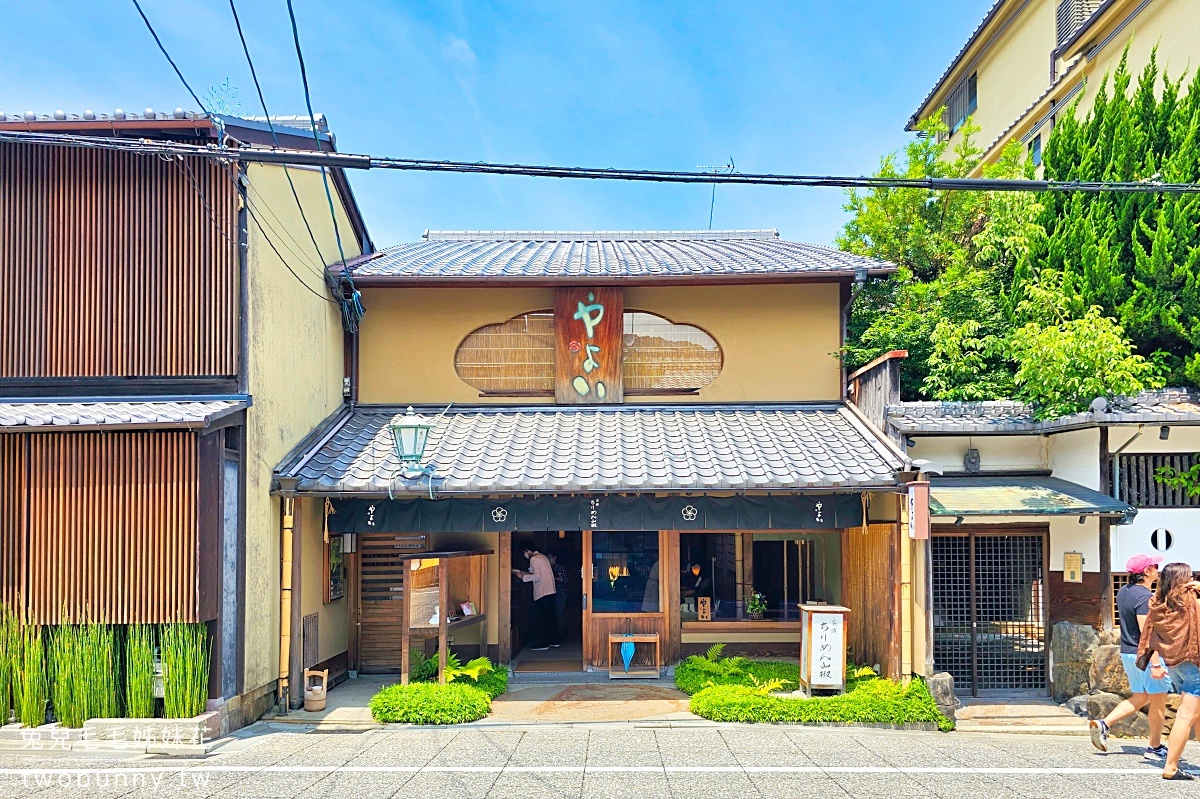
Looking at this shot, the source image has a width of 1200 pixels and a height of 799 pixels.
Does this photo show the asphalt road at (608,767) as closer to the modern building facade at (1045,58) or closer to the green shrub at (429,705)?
the green shrub at (429,705)

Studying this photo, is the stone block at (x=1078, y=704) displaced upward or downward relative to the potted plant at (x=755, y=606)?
downward

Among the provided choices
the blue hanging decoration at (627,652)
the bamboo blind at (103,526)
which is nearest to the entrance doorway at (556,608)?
the blue hanging decoration at (627,652)

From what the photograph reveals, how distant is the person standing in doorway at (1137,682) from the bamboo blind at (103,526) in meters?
9.78

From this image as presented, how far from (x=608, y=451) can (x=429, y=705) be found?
4.02 meters

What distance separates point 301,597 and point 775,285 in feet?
28.4

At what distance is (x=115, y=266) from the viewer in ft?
31.2

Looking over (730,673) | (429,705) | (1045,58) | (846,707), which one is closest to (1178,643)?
(846,707)

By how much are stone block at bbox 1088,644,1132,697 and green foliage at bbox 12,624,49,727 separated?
1267 cm

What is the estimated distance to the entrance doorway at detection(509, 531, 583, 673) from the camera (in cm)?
1296

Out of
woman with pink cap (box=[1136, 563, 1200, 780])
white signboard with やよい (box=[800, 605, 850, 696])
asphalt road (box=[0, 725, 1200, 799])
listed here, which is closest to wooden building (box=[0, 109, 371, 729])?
asphalt road (box=[0, 725, 1200, 799])

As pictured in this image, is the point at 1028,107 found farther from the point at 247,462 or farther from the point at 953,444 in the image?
the point at 247,462

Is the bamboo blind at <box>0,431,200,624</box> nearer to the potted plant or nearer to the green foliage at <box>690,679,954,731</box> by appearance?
the green foliage at <box>690,679,954,731</box>

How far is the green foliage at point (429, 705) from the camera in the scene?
9.58 m

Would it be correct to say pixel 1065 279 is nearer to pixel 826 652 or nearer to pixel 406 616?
pixel 826 652
